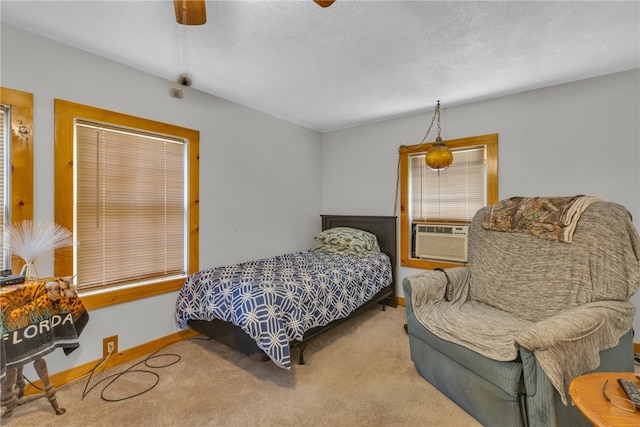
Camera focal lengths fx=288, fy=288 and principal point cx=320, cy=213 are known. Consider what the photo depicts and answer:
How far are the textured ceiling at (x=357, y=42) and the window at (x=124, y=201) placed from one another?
1.83 ft

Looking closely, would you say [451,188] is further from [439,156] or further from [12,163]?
[12,163]

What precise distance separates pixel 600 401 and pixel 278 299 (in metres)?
1.66

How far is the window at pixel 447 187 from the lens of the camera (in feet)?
10.4

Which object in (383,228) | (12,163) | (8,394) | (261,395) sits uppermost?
(12,163)

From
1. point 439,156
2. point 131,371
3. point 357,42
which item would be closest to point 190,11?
point 357,42

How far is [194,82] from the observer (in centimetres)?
270

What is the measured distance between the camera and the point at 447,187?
3461mm

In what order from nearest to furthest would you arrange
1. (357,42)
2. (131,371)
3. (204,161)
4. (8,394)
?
(8,394), (357,42), (131,371), (204,161)

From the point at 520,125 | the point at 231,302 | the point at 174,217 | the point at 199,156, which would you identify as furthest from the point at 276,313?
the point at 520,125

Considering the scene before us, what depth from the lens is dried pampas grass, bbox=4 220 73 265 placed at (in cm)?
173

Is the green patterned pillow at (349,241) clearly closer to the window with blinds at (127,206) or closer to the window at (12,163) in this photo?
the window with blinds at (127,206)

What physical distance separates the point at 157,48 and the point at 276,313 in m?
2.11

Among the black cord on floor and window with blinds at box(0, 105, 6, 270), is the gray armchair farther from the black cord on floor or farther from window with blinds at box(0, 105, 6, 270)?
window with blinds at box(0, 105, 6, 270)

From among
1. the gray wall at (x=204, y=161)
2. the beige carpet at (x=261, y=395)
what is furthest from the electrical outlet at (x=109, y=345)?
the beige carpet at (x=261, y=395)
